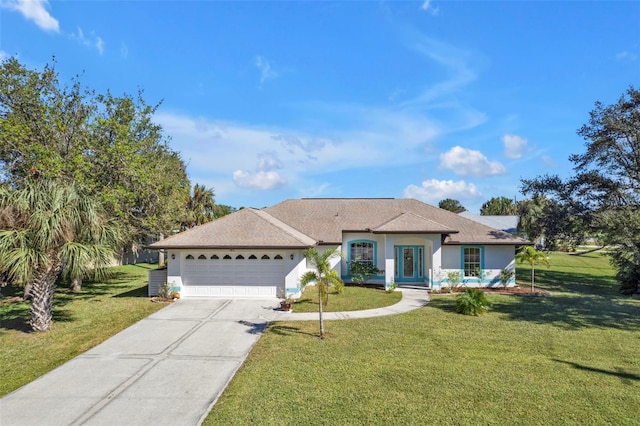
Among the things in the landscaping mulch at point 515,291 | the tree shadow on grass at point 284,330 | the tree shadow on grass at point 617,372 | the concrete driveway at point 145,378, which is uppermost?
the landscaping mulch at point 515,291

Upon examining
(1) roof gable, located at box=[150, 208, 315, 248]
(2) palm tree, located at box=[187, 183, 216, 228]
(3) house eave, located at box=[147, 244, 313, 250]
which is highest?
(2) palm tree, located at box=[187, 183, 216, 228]

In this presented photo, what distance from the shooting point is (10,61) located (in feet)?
57.0

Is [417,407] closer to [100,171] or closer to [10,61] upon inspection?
[100,171]

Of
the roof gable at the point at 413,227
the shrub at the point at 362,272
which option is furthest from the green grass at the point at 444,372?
the shrub at the point at 362,272

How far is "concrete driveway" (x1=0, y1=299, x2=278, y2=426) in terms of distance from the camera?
714 centimetres

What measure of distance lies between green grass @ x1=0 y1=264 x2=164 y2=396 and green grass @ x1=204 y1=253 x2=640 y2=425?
5599 millimetres

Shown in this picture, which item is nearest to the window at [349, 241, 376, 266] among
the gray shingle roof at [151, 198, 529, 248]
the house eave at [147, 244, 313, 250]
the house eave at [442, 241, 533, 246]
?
the gray shingle roof at [151, 198, 529, 248]

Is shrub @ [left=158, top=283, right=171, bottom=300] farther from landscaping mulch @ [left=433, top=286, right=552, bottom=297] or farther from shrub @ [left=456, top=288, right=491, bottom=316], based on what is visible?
landscaping mulch @ [left=433, top=286, right=552, bottom=297]

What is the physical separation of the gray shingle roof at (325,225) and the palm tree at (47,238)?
480cm

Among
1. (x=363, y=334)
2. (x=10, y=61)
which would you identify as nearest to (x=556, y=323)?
(x=363, y=334)

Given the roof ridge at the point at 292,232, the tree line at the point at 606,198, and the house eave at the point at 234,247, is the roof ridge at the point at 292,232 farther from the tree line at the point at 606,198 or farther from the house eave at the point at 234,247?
the tree line at the point at 606,198

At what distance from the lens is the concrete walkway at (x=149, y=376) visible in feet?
23.5

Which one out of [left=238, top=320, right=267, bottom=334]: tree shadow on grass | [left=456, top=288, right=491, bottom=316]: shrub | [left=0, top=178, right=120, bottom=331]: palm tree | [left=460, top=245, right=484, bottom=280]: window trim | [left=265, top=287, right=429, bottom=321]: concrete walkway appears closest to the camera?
[left=0, top=178, right=120, bottom=331]: palm tree

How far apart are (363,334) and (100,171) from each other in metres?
15.7
